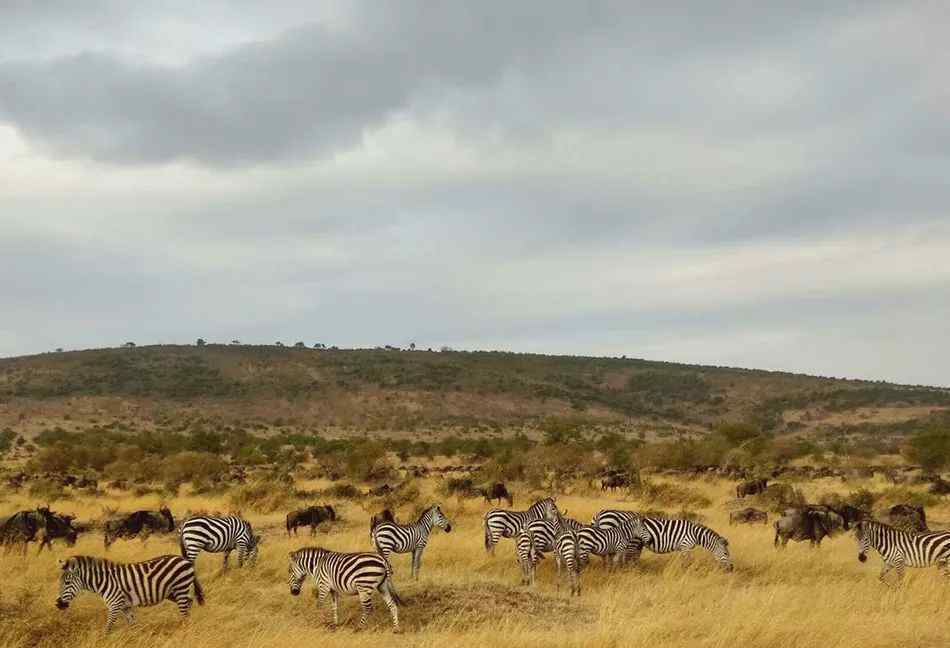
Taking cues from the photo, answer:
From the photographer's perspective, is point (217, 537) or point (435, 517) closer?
point (217, 537)

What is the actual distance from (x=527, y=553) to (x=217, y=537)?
5955mm

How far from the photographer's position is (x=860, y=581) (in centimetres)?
1495

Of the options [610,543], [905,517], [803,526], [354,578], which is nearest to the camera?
[354,578]

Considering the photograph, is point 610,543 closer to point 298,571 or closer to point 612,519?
point 612,519

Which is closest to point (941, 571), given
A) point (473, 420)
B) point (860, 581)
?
point (860, 581)

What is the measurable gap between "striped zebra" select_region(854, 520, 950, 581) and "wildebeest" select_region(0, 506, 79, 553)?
16.6 m

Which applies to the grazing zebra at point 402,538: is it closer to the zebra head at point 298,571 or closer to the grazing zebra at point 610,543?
the zebra head at point 298,571

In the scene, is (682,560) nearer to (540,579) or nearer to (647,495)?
(540,579)

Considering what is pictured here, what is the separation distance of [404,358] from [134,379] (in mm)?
40494

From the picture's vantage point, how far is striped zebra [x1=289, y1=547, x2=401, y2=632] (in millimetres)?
11586

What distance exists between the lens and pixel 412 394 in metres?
103

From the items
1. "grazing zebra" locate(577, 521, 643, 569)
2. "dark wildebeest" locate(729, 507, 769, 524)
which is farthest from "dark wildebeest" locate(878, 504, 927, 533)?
"grazing zebra" locate(577, 521, 643, 569)

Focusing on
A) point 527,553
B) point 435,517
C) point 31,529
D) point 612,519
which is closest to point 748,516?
point 612,519

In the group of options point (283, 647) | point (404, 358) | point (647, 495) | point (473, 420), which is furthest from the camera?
point (404, 358)
